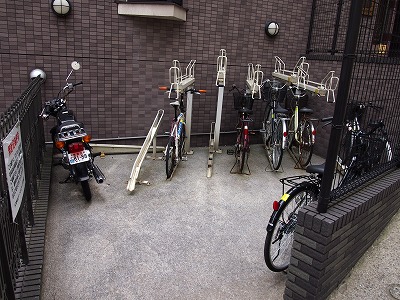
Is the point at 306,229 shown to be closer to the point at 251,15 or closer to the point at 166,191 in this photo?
the point at 166,191

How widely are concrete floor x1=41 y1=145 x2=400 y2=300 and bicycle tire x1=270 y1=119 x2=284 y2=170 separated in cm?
39

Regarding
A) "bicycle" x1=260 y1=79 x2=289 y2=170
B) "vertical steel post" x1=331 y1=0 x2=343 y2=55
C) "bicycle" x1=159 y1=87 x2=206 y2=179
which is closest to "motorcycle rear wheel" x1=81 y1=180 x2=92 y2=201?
"bicycle" x1=159 y1=87 x2=206 y2=179

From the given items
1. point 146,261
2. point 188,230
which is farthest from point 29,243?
point 188,230

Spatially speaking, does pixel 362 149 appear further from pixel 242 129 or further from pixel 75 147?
pixel 75 147

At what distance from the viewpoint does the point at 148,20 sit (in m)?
5.93

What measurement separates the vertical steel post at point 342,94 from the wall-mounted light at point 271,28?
4771 millimetres

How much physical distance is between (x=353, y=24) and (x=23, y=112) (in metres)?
3.04

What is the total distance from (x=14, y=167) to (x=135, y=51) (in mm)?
3952

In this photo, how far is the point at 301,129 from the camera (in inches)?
249

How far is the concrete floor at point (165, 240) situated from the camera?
3.06 metres

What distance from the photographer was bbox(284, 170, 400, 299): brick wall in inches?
99.7

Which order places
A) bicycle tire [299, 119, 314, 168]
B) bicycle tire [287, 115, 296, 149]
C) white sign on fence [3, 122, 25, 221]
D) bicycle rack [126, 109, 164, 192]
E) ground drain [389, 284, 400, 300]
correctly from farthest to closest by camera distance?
bicycle tire [287, 115, 296, 149], bicycle tire [299, 119, 314, 168], bicycle rack [126, 109, 164, 192], ground drain [389, 284, 400, 300], white sign on fence [3, 122, 25, 221]

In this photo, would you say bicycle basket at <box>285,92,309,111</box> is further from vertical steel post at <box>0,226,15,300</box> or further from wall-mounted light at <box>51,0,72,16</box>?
vertical steel post at <box>0,226,15,300</box>

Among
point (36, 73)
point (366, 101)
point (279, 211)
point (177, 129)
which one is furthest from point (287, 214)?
point (36, 73)
